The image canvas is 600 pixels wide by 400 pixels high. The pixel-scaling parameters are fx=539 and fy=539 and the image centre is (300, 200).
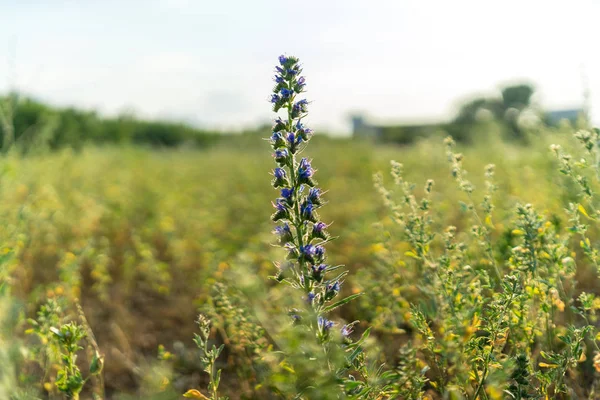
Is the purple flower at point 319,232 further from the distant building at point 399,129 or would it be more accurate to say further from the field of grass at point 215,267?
the distant building at point 399,129

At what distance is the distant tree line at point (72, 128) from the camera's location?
4070mm

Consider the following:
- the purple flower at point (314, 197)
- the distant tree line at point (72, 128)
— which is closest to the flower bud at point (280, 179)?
the purple flower at point (314, 197)

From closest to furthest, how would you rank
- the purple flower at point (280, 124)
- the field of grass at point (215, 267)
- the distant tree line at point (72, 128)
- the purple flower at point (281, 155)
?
1. the purple flower at point (281, 155)
2. the purple flower at point (280, 124)
3. the field of grass at point (215, 267)
4. the distant tree line at point (72, 128)

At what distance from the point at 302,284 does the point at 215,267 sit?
6.75 ft

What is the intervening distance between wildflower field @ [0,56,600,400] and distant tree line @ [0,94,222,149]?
17.6 inches

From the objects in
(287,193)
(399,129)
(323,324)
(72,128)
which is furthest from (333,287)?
(399,129)

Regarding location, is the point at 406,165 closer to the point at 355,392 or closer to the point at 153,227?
the point at 153,227

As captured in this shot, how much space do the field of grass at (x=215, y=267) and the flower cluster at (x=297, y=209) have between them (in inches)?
3.7

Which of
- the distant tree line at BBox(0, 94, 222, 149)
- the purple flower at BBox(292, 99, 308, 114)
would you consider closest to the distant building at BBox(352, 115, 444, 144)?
the distant tree line at BBox(0, 94, 222, 149)

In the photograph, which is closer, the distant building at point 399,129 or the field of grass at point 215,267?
the field of grass at point 215,267

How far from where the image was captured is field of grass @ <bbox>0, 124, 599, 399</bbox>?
7.30 feet

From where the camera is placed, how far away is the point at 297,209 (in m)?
1.73

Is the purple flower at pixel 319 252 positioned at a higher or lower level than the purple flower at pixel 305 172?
lower

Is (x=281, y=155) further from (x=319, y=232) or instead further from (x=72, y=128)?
(x=72, y=128)
